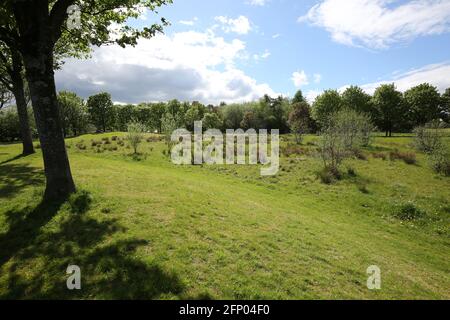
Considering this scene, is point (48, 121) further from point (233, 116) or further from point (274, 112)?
point (274, 112)

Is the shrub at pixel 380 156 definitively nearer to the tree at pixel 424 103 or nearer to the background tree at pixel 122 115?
the tree at pixel 424 103

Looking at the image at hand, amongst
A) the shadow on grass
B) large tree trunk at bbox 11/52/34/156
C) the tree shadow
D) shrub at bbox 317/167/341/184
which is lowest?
shrub at bbox 317/167/341/184

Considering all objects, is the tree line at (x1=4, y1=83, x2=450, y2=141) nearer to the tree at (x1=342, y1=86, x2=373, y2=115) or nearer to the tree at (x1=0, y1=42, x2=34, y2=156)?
the tree at (x1=342, y1=86, x2=373, y2=115)

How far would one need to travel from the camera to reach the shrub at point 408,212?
1614 centimetres

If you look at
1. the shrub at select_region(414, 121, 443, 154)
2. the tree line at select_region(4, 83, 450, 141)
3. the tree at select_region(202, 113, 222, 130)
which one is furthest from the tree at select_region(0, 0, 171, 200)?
the tree at select_region(202, 113, 222, 130)

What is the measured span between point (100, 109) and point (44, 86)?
8976 cm

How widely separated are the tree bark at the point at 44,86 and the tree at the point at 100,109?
8857 centimetres

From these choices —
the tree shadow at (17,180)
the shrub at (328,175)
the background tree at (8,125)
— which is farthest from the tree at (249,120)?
the tree shadow at (17,180)

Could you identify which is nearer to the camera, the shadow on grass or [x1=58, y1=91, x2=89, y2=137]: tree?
the shadow on grass

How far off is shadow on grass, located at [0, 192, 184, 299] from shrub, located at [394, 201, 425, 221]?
16034 millimetres

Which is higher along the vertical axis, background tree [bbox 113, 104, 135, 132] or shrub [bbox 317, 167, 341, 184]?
background tree [bbox 113, 104, 135, 132]

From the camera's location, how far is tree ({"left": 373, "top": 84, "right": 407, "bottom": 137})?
65.9 metres

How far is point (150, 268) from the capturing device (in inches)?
245
